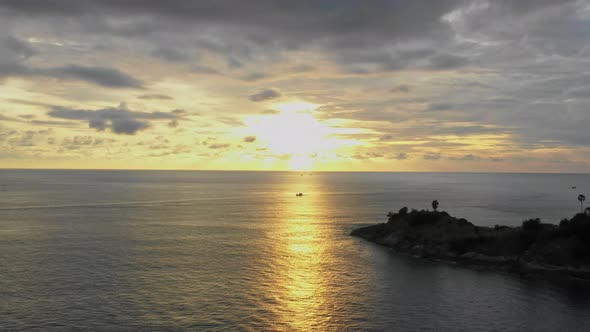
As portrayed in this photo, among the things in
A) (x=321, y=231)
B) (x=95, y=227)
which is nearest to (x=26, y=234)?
(x=95, y=227)

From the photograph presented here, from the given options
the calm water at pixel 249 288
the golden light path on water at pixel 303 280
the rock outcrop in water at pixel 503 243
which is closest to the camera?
the calm water at pixel 249 288

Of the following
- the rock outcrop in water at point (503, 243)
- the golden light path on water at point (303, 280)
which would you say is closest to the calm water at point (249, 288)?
the golden light path on water at point (303, 280)

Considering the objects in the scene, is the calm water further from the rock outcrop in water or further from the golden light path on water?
the rock outcrop in water

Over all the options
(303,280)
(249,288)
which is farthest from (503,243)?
(249,288)

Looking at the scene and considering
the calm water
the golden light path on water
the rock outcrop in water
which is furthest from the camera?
the rock outcrop in water

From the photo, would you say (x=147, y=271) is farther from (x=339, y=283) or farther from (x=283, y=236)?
(x=283, y=236)

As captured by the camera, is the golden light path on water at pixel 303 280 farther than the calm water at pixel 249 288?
Yes

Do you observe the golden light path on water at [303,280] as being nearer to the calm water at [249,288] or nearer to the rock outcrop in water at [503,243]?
the calm water at [249,288]

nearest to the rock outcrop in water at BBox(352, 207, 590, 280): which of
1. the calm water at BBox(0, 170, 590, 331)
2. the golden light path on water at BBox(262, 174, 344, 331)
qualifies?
the calm water at BBox(0, 170, 590, 331)
